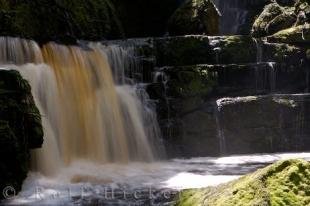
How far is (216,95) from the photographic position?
17.8 m

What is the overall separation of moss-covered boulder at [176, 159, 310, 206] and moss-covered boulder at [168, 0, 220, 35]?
17.2 m

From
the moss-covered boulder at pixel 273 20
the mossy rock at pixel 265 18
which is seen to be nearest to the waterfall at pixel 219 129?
the moss-covered boulder at pixel 273 20

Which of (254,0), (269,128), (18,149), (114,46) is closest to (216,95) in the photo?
(269,128)

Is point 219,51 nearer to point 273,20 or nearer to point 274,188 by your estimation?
point 273,20

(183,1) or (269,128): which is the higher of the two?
(183,1)

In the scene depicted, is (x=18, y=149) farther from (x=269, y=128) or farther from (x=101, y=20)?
(x=101, y=20)

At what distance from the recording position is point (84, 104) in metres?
14.6

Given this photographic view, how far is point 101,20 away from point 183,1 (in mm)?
5421

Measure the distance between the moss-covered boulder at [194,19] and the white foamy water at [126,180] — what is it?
755cm

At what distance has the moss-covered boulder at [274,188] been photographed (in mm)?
4020

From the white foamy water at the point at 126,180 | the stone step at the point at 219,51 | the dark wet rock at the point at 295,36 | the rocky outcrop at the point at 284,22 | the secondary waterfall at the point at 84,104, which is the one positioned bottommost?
the white foamy water at the point at 126,180

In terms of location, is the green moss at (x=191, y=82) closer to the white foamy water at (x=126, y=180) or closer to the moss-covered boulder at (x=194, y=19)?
the white foamy water at (x=126, y=180)

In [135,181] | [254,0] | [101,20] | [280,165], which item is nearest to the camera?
[280,165]

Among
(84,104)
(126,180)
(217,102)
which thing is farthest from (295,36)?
(126,180)
